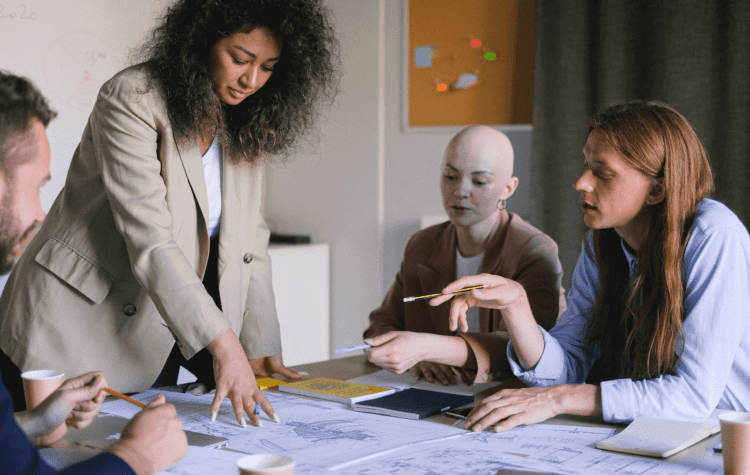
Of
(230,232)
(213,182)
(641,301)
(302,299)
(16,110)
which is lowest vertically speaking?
(302,299)

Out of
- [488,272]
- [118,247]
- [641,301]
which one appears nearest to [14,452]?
[118,247]

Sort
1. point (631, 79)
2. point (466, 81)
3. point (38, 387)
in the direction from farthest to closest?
point (466, 81) < point (631, 79) < point (38, 387)

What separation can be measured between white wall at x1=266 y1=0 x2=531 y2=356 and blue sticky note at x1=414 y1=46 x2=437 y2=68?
0.08 metres

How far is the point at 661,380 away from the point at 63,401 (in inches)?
37.3

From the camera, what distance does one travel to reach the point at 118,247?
57.1 inches

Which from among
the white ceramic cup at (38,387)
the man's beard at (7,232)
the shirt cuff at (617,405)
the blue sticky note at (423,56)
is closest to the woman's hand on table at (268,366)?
the white ceramic cup at (38,387)

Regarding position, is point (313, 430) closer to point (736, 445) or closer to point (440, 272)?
point (736, 445)

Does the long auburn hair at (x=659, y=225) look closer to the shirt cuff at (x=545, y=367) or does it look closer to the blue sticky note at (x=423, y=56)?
the shirt cuff at (x=545, y=367)

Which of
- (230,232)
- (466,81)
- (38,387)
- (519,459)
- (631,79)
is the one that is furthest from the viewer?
(466,81)

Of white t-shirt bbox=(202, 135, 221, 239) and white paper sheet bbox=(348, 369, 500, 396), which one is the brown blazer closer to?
white paper sheet bbox=(348, 369, 500, 396)

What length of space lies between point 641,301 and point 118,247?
103cm

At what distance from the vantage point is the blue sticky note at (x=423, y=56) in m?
3.17

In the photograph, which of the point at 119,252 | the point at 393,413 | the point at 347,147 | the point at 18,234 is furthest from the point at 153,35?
the point at 347,147

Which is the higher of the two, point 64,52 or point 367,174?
point 64,52
